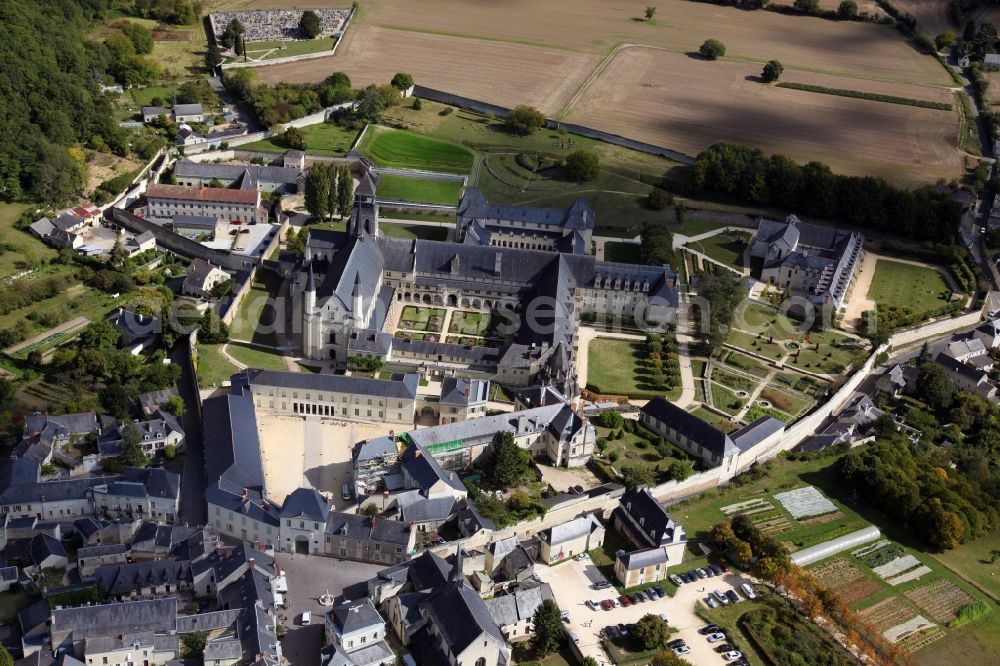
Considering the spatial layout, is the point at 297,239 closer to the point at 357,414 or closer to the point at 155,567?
the point at 357,414

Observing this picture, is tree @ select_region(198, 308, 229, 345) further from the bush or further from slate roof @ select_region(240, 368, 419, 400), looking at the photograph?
the bush

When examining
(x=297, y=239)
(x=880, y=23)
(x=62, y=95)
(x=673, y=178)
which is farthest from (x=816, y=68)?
(x=62, y=95)

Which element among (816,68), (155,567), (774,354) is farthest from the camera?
(816,68)

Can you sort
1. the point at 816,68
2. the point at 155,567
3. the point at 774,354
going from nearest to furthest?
1. the point at 155,567
2. the point at 774,354
3. the point at 816,68

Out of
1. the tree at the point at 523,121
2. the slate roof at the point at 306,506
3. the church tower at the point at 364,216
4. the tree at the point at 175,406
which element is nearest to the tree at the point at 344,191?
the church tower at the point at 364,216

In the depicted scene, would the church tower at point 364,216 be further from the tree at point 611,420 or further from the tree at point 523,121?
the tree at point 523,121
